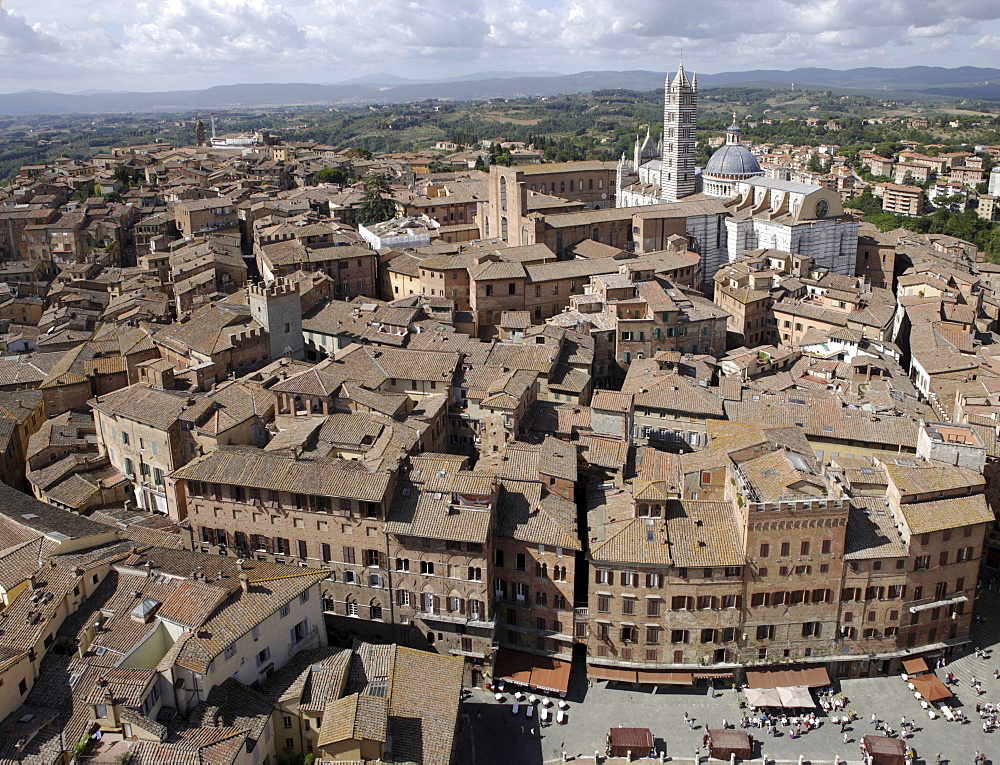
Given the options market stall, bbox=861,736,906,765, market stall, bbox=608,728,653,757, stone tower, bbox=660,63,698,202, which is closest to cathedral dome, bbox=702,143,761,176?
stone tower, bbox=660,63,698,202

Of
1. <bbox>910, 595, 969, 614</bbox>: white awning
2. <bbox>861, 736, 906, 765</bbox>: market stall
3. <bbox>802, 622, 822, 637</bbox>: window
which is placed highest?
<bbox>910, 595, 969, 614</bbox>: white awning

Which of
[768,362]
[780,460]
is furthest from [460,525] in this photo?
[768,362]

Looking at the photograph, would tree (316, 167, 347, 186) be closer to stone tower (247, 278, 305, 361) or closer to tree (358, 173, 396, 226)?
tree (358, 173, 396, 226)

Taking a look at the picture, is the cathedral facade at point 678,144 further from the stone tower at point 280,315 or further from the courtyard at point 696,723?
the courtyard at point 696,723

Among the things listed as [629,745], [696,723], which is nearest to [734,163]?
[696,723]

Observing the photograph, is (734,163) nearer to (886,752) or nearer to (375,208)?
(375,208)

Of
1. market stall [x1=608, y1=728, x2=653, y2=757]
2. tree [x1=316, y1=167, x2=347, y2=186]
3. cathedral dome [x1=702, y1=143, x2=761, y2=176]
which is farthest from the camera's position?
tree [x1=316, y1=167, x2=347, y2=186]
